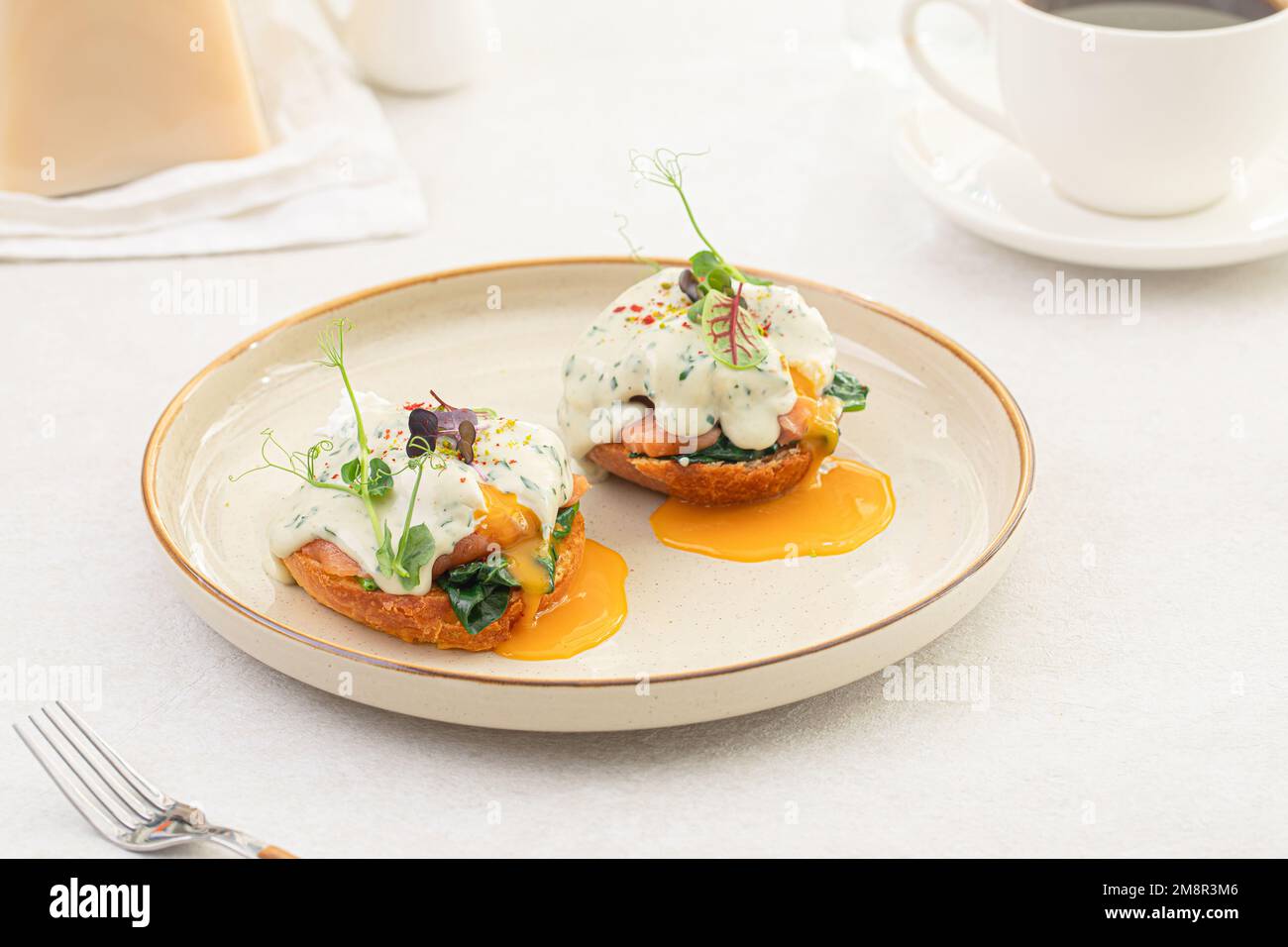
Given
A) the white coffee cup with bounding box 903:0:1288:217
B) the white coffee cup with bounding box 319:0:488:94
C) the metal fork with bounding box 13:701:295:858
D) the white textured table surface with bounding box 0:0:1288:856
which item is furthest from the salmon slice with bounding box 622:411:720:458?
the white coffee cup with bounding box 319:0:488:94

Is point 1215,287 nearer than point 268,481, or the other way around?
point 268,481

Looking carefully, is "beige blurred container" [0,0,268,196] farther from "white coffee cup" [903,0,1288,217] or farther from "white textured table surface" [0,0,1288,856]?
"white coffee cup" [903,0,1288,217]

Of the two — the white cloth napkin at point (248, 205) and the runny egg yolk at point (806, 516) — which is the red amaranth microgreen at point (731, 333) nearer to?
the runny egg yolk at point (806, 516)

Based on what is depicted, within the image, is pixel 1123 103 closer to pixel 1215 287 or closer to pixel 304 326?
pixel 1215 287

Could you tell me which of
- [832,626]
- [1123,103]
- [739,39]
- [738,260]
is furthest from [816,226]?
[832,626]

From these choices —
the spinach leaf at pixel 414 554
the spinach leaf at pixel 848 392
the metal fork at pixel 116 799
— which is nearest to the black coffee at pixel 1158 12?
the spinach leaf at pixel 848 392
